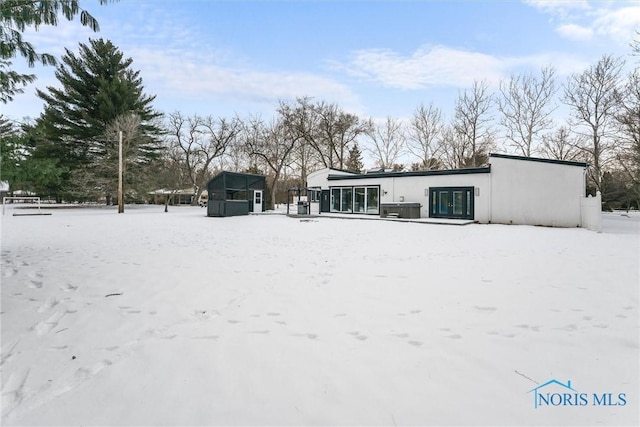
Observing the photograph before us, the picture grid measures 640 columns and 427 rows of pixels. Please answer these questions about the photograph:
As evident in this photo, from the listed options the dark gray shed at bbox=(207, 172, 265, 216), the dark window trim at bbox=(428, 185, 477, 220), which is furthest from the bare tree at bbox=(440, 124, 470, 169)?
the dark gray shed at bbox=(207, 172, 265, 216)

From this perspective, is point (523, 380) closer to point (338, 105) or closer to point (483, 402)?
point (483, 402)

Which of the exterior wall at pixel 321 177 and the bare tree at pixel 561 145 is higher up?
the bare tree at pixel 561 145

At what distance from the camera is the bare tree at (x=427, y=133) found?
34344 millimetres

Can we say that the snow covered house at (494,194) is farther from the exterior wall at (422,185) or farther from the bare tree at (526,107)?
the bare tree at (526,107)

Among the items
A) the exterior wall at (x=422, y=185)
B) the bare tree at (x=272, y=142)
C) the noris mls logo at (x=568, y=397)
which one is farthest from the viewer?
the bare tree at (x=272, y=142)

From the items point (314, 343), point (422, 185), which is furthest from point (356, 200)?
point (314, 343)

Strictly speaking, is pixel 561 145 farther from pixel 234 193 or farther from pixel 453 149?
pixel 234 193

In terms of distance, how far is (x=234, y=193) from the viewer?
2392 cm

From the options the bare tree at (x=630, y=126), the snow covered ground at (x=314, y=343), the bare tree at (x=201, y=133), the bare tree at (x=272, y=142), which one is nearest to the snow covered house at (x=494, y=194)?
the snow covered ground at (x=314, y=343)

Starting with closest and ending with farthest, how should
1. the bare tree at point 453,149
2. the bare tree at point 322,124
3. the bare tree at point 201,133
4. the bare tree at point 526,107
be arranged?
the bare tree at point 526,107
the bare tree at point 322,124
the bare tree at point 453,149
the bare tree at point 201,133

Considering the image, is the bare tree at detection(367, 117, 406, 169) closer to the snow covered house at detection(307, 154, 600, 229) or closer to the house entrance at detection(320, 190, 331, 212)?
the house entrance at detection(320, 190, 331, 212)

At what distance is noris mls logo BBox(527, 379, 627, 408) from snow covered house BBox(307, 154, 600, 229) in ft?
44.9

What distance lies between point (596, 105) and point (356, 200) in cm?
2148

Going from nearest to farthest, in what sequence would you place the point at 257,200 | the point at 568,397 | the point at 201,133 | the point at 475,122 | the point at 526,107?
the point at 568,397
the point at 257,200
the point at 526,107
the point at 475,122
the point at 201,133
